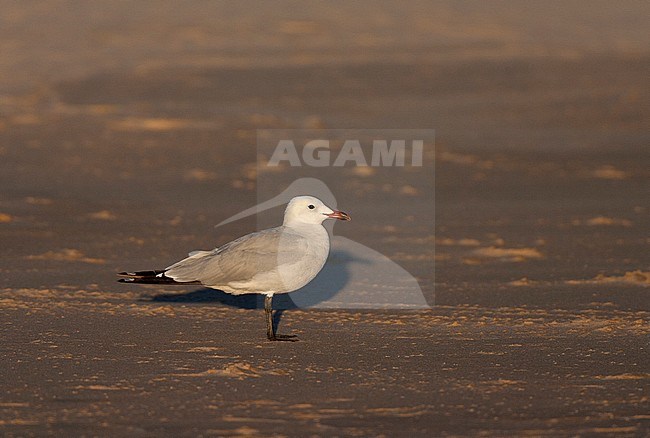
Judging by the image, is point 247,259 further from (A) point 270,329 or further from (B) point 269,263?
(A) point 270,329

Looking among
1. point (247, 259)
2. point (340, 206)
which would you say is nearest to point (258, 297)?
point (247, 259)

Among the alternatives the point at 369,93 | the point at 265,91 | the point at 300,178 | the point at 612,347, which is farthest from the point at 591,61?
the point at 612,347

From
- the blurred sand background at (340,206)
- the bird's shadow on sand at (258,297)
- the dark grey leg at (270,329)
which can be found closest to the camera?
the blurred sand background at (340,206)

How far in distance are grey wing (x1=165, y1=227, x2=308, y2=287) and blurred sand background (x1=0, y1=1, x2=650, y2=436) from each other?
29cm

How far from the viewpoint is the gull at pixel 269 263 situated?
6.39 metres

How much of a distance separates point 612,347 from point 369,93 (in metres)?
9.25

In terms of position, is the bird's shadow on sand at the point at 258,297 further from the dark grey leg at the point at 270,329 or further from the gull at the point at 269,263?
the gull at the point at 269,263


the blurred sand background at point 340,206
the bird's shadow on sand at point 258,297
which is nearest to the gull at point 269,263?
the blurred sand background at point 340,206

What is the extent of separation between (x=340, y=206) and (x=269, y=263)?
147 inches

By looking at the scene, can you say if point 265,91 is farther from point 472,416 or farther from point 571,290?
point 472,416

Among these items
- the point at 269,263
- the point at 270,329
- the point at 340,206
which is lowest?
the point at 270,329

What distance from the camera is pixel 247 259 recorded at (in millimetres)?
6449

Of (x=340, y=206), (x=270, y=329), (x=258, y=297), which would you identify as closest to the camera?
(x=270, y=329)

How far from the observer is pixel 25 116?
1359 cm
